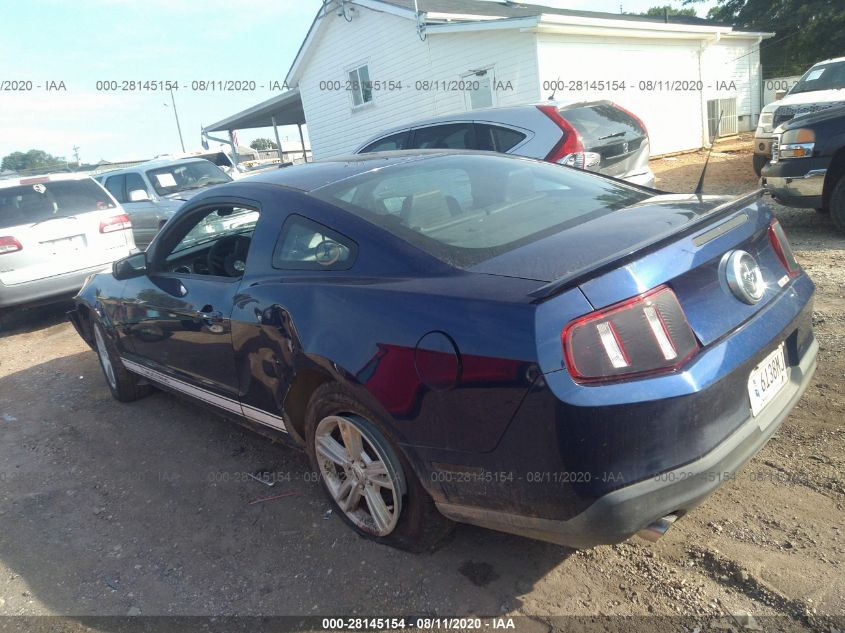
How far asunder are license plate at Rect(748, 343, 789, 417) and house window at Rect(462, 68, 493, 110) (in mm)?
13469

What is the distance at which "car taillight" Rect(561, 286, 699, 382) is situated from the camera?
1986mm

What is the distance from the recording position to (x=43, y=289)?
7664 mm

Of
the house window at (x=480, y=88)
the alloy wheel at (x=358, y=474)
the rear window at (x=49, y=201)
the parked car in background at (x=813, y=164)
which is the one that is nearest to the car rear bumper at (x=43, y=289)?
the rear window at (x=49, y=201)

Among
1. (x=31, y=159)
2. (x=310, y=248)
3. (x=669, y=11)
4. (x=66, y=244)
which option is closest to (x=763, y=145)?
(x=310, y=248)

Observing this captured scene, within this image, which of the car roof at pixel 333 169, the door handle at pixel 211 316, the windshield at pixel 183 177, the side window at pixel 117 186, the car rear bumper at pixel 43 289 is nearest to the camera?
the car roof at pixel 333 169

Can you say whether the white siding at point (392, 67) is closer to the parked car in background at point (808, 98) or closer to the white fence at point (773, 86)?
the parked car in background at point (808, 98)

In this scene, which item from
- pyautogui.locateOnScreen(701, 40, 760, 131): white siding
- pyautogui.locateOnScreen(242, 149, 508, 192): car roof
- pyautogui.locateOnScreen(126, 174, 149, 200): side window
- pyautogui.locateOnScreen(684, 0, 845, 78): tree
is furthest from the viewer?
pyautogui.locateOnScreen(684, 0, 845, 78): tree

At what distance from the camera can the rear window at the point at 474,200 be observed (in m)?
2.62

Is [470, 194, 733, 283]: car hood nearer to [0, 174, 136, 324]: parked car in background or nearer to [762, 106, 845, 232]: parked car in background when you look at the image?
[762, 106, 845, 232]: parked car in background

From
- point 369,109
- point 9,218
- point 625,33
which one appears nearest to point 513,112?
point 9,218

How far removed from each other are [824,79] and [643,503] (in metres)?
12.2

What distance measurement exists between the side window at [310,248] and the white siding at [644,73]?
40.6 ft

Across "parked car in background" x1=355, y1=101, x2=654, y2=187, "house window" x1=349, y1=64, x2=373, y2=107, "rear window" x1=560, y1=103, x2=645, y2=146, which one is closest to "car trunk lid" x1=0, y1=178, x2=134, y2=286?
"parked car in background" x1=355, y1=101, x2=654, y2=187

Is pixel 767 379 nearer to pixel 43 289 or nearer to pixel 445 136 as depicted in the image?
pixel 445 136
